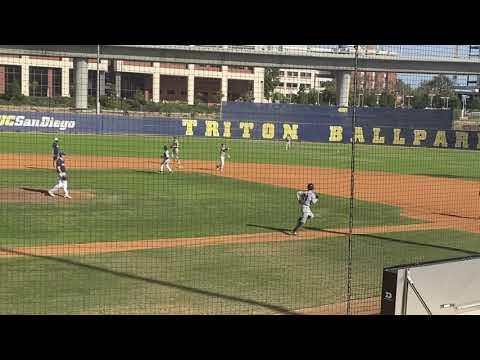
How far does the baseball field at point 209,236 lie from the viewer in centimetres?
984

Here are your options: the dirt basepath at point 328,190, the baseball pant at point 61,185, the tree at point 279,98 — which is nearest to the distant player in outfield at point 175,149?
the dirt basepath at point 328,190

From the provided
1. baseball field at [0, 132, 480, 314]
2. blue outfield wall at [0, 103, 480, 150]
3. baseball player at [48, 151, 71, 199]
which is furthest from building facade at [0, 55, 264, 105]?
baseball player at [48, 151, 71, 199]

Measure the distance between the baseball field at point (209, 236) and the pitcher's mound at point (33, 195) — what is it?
0.07 metres

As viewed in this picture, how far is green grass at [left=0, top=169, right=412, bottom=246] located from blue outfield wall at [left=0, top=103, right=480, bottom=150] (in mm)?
18388

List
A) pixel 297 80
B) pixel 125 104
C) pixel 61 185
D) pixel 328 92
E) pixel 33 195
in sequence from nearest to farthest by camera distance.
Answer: pixel 61 185
pixel 33 195
pixel 125 104
pixel 328 92
pixel 297 80

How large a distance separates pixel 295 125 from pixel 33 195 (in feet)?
111

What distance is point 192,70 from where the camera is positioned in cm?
3528

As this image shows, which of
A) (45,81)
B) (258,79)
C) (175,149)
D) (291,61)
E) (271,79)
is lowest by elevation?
(175,149)

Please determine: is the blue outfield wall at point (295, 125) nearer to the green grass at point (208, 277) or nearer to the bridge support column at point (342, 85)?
the bridge support column at point (342, 85)

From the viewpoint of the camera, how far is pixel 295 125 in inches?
2039

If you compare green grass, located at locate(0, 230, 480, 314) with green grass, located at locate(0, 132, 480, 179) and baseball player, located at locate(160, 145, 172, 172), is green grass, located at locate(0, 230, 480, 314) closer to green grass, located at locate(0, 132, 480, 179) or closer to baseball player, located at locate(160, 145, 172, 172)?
baseball player, located at locate(160, 145, 172, 172)

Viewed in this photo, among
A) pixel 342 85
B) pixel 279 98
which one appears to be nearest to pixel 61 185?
pixel 342 85

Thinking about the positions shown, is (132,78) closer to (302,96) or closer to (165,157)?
(165,157)
